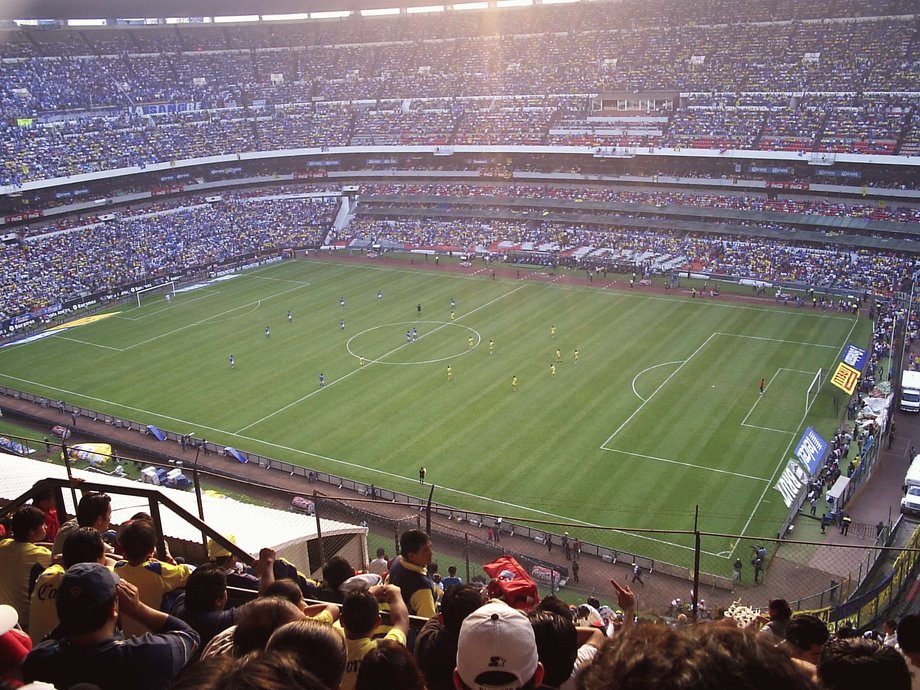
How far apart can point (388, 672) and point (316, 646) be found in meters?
0.47

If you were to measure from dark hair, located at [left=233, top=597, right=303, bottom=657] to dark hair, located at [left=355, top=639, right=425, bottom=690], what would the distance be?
94 centimetres

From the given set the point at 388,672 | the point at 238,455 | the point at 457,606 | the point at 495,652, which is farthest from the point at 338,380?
the point at 495,652

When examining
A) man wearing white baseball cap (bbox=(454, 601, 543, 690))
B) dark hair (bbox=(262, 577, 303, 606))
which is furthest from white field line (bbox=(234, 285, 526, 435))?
man wearing white baseball cap (bbox=(454, 601, 543, 690))

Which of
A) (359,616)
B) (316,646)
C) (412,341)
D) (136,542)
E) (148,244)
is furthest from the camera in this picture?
(148,244)

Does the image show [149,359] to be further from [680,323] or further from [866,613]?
[866,613]

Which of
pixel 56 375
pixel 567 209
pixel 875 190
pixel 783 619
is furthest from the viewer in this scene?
pixel 567 209

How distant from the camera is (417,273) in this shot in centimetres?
6619

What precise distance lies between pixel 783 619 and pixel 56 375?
4584 centimetres

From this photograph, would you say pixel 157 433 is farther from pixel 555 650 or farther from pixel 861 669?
pixel 861 669

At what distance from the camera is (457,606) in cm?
566

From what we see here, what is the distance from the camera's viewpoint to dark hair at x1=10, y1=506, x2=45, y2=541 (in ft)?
25.8

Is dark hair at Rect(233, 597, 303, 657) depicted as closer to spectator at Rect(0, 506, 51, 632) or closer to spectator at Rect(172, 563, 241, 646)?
spectator at Rect(172, 563, 241, 646)

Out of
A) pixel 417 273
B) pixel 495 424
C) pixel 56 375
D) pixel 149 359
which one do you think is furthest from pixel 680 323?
pixel 56 375

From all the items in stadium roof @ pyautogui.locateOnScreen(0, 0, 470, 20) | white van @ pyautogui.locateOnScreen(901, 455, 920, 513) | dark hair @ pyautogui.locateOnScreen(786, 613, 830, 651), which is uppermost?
stadium roof @ pyautogui.locateOnScreen(0, 0, 470, 20)
